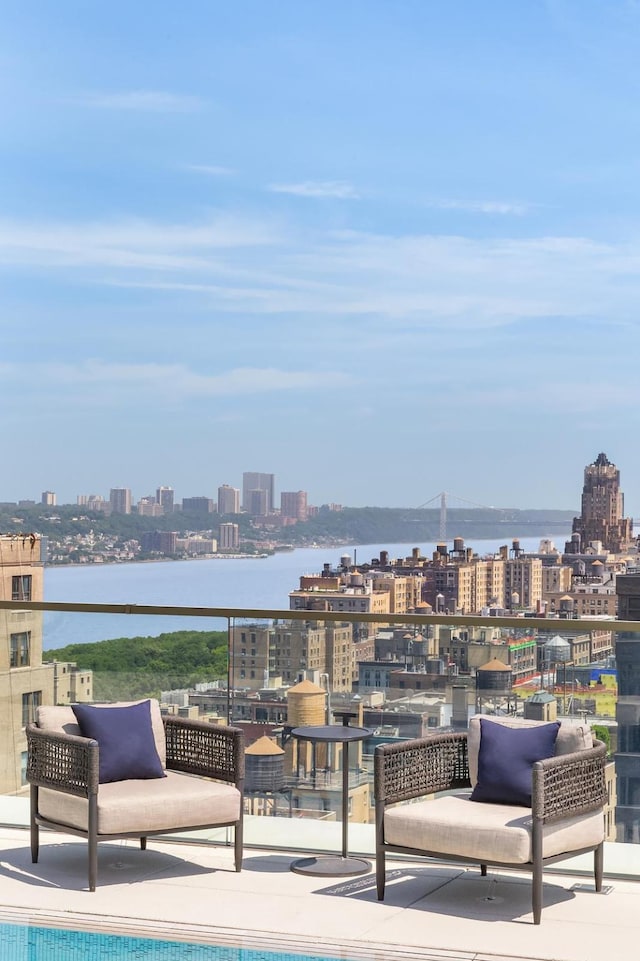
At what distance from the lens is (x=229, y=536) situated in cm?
4312

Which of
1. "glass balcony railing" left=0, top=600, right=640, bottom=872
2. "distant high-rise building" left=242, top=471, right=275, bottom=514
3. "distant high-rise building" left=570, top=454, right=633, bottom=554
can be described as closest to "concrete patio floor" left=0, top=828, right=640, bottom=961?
"glass balcony railing" left=0, top=600, right=640, bottom=872

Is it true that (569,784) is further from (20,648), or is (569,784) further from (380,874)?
(20,648)

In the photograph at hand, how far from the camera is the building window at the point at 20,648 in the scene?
5160 millimetres

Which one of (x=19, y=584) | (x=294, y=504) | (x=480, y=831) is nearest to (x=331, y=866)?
(x=480, y=831)

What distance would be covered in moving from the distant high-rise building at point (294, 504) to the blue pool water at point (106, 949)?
41.0 meters

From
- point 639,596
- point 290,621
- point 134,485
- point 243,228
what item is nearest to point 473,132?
point 243,228

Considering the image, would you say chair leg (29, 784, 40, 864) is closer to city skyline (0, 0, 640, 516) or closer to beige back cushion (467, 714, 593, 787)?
beige back cushion (467, 714, 593, 787)

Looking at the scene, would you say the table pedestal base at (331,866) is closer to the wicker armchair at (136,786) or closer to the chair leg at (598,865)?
the wicker armchair at (136,786)

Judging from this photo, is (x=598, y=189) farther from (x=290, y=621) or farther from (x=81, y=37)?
(x=290, y=621)

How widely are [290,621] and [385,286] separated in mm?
41786

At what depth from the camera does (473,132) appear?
44812 mm

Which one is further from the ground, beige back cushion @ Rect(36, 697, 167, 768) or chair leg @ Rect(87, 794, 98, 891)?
beige back cushion @ Rect(36, 697, 167, 768)

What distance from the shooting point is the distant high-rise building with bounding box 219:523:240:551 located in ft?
141

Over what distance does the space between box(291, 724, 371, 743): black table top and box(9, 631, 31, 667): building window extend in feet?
4.01
